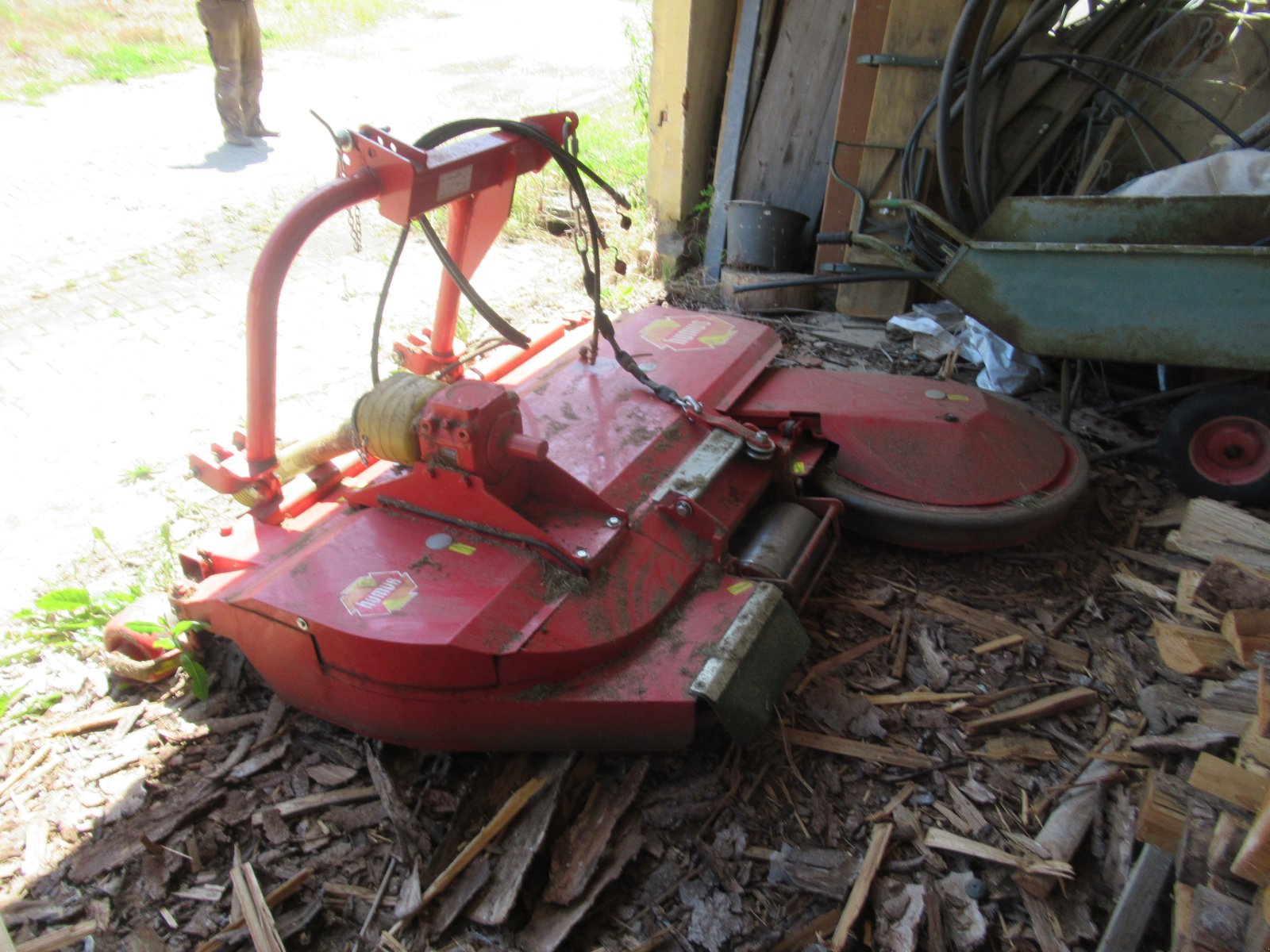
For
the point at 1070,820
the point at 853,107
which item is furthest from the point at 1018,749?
the point at 853,107

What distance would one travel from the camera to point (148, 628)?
251 centimetres

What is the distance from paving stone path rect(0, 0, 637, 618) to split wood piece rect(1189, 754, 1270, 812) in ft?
10.5

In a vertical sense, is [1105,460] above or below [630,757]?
above

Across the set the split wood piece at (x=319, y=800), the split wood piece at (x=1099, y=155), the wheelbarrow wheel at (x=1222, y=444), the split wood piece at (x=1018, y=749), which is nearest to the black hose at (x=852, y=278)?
the split wood piece at (x=1099, y=155)

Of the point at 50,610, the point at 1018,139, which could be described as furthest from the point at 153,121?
the point at 1018,139

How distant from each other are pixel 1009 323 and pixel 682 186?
2648 mm

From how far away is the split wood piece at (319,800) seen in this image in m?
2.21

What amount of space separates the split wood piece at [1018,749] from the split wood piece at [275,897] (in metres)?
1.61

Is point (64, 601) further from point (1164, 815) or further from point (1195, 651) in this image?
point (1195, 651)

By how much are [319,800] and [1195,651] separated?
7.25ft

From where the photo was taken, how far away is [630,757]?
7.23ft

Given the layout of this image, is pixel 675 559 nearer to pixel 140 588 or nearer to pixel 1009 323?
pixel 1009 323

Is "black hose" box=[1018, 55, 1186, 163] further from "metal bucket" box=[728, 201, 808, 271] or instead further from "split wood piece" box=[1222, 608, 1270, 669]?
"split wood piece" box=[1222, 608, 1270, 669]

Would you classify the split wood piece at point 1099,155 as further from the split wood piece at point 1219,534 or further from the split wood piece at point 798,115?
the split wood piece at point 1219,534
